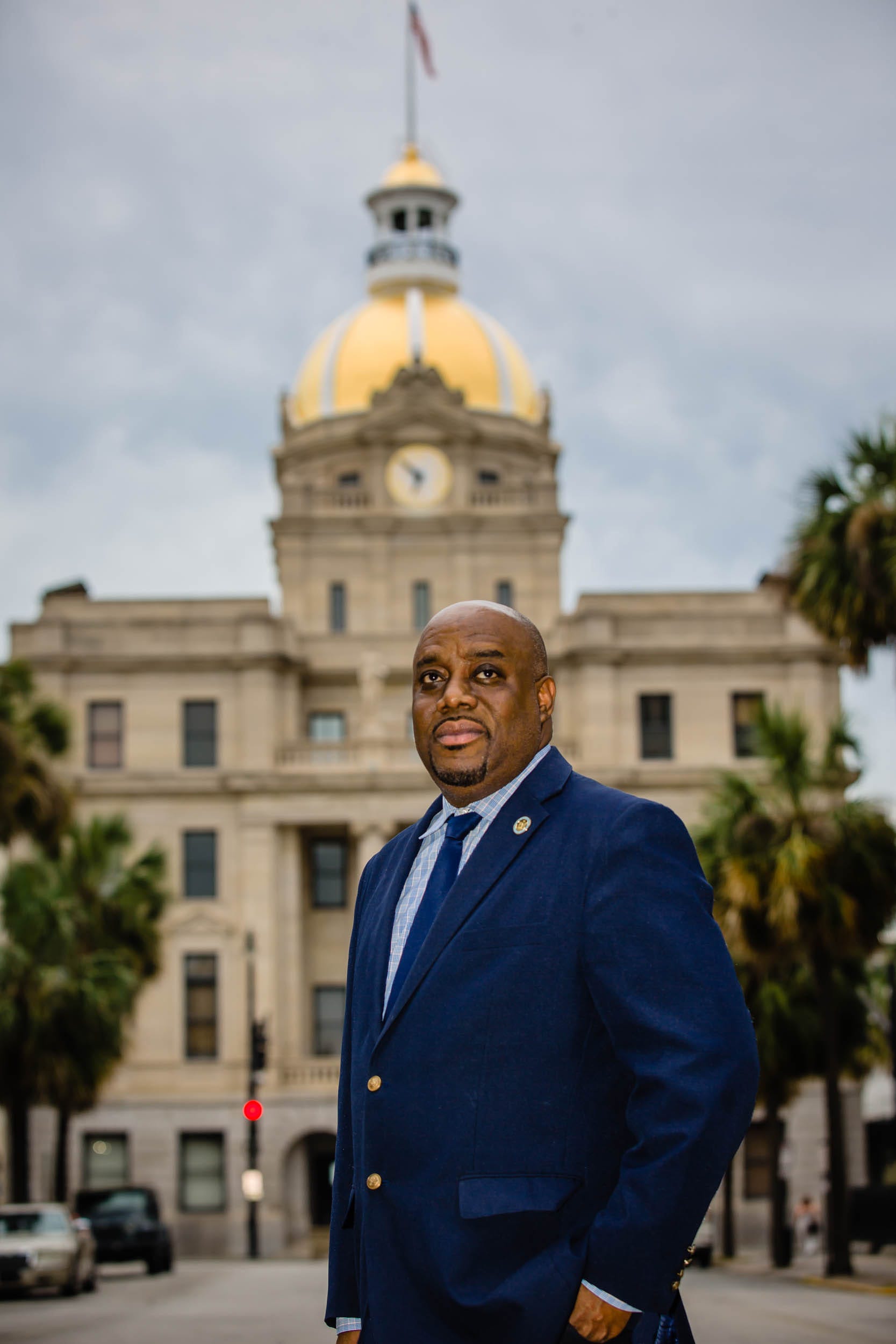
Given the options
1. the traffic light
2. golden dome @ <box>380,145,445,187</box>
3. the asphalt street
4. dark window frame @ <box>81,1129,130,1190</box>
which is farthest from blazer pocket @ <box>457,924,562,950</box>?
golden dome @ <box>380,145,445,187</box>

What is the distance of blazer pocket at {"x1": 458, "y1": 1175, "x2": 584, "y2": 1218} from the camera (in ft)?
13.1

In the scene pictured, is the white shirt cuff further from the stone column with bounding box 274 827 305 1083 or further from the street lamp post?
the stone column with bounding box 274 827 305 1083

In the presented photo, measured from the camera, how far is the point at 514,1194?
13.2ft

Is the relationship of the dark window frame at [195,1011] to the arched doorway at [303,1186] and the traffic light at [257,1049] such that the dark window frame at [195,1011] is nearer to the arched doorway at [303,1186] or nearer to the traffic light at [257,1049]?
the arched doorway at [303,1186]

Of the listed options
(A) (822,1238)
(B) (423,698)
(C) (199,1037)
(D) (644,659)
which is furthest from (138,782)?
(B) (423,698)

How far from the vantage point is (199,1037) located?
52.5 meters

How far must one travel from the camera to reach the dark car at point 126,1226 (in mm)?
35594

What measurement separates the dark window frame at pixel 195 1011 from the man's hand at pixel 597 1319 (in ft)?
162

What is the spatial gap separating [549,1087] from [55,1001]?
31.2 m

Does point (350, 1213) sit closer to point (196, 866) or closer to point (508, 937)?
point (508, 937)

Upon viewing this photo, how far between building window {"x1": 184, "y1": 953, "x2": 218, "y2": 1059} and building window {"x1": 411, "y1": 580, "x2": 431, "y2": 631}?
42.7 feet

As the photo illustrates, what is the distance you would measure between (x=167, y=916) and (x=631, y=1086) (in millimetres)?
49587

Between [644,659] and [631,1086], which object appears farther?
[644,659]

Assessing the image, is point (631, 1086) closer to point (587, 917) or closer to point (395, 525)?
point (587, 917)
